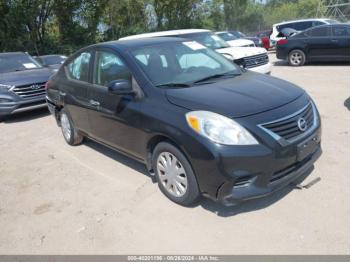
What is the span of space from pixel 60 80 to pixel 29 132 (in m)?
2.09

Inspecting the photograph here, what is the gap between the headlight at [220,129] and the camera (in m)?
3.19

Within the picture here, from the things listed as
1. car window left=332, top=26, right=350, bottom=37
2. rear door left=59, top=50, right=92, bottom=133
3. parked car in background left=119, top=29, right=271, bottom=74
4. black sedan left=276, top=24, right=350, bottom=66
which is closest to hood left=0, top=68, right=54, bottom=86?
parked car in background left=119, top=29, right=271, bottom=74

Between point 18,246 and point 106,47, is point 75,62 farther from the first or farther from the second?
point 18,246

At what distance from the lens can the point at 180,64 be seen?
4352 mm

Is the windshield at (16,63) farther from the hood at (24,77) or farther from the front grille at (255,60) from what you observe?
the front grille at (255,60)

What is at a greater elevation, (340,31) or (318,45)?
(340,31)

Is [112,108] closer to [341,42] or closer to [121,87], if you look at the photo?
[121,87]

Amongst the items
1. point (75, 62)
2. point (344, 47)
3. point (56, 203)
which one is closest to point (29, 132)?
point (75, 62)

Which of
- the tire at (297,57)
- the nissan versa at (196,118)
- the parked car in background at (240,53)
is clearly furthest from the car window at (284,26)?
the nissan versa at (196,118)

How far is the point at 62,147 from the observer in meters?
6.11

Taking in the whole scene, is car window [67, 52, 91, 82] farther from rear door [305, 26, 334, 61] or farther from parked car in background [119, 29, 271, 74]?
rear door [305, 26, 334, 61]

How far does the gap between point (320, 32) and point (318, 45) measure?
48 cm

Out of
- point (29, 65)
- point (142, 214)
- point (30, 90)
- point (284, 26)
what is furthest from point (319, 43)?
point (142, 214)

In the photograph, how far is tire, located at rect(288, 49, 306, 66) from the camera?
502 inches
